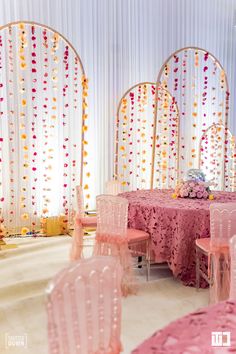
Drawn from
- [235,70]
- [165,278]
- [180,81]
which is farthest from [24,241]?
[235,70]

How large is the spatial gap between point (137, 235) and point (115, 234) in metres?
0.35

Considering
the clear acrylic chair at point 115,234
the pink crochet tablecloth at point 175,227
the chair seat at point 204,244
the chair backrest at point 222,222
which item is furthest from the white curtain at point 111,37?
the chair backrest at point 222,222

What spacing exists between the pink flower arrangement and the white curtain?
8.21 ft

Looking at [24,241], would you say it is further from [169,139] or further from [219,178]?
[219,178]

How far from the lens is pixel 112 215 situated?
3.66m

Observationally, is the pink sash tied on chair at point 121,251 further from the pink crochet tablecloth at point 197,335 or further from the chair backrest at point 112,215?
the pink crochet tablecloth at point 197,335

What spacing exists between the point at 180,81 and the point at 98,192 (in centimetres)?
266

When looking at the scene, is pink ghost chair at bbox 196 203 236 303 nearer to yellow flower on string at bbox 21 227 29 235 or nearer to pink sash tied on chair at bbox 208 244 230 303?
pink sash tied on chair at bbox 208 244 230 303

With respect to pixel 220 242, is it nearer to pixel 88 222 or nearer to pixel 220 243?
pixel 220 243

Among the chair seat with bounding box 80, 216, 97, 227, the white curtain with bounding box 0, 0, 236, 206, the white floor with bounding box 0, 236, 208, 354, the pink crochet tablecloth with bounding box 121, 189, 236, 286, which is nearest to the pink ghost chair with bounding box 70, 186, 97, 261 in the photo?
the chair seat with bounding box 80, 216, 97, 227

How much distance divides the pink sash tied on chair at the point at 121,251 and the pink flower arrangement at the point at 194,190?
3.47 ft

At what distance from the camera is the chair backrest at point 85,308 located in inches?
58.8

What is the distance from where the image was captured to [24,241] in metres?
5.45

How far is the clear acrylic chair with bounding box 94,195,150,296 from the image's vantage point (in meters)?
3.62
